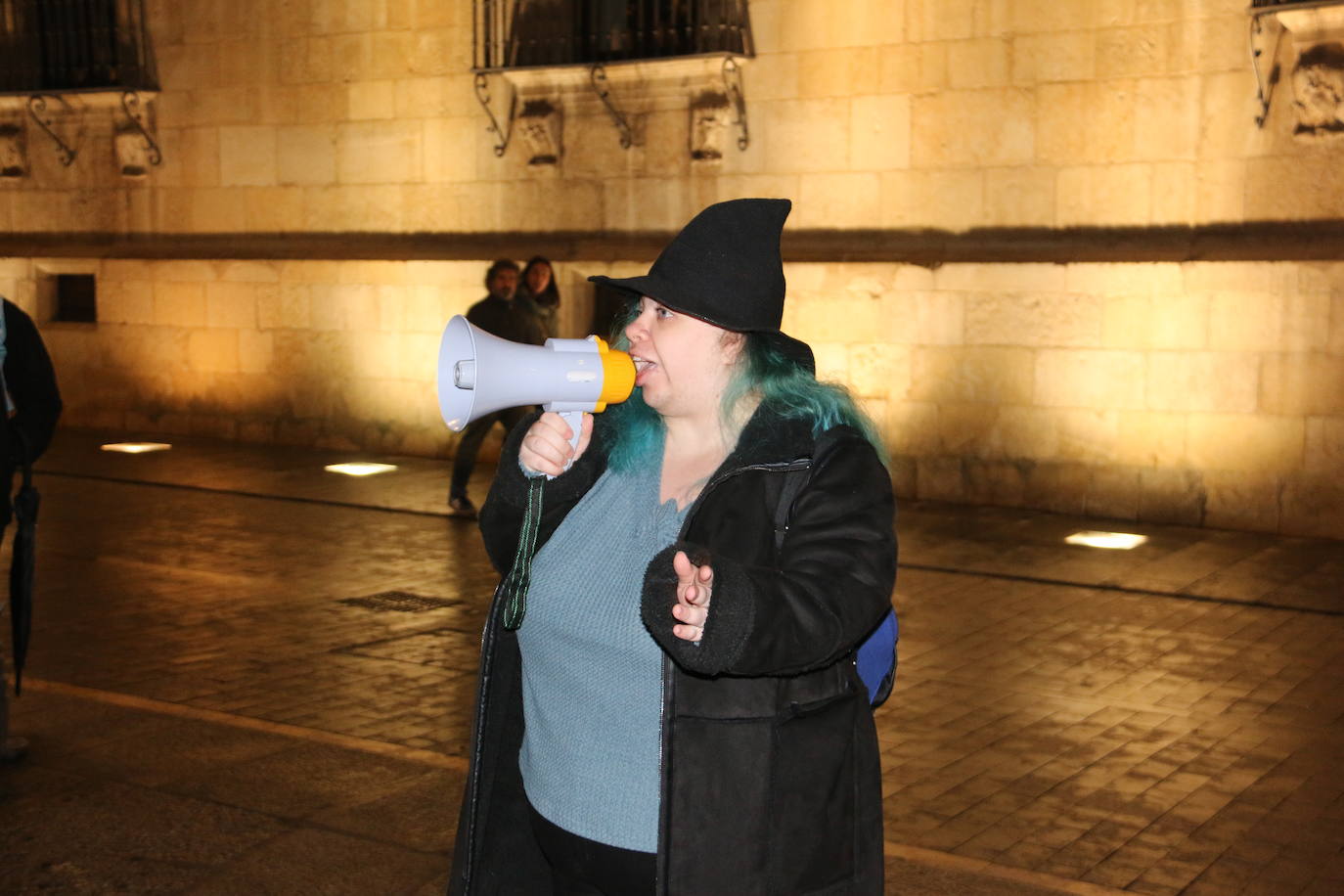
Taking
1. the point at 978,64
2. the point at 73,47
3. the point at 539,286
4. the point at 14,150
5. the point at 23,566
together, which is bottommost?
the point at 23,566

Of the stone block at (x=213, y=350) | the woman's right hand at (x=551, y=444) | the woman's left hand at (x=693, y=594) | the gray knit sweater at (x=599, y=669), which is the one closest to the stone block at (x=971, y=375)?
the stone block at (x=213, y=350)

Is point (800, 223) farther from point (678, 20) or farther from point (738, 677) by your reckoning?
point (738, 677)

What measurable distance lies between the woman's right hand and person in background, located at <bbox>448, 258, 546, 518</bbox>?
346 inches

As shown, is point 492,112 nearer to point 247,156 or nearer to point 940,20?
point 247,156

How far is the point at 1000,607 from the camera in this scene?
8.54m

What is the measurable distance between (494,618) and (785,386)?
659 mm

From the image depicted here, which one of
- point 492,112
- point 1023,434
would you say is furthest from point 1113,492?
point 492,112

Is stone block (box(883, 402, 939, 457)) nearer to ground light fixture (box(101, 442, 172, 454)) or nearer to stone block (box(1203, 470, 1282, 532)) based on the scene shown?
stone block (box(1203, 470, 1282, 532))

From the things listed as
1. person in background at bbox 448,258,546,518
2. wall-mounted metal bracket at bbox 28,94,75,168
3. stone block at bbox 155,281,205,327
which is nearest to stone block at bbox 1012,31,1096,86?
person in background at bbox 448,258,546,518

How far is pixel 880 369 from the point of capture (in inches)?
492

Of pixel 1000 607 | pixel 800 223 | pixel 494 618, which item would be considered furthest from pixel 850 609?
pixel 800 223

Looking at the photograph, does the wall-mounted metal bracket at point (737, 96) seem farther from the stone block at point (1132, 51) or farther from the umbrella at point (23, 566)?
the umbrella at point (23, 566)

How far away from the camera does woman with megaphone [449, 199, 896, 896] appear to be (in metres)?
2.48

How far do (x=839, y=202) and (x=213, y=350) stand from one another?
704 cm
